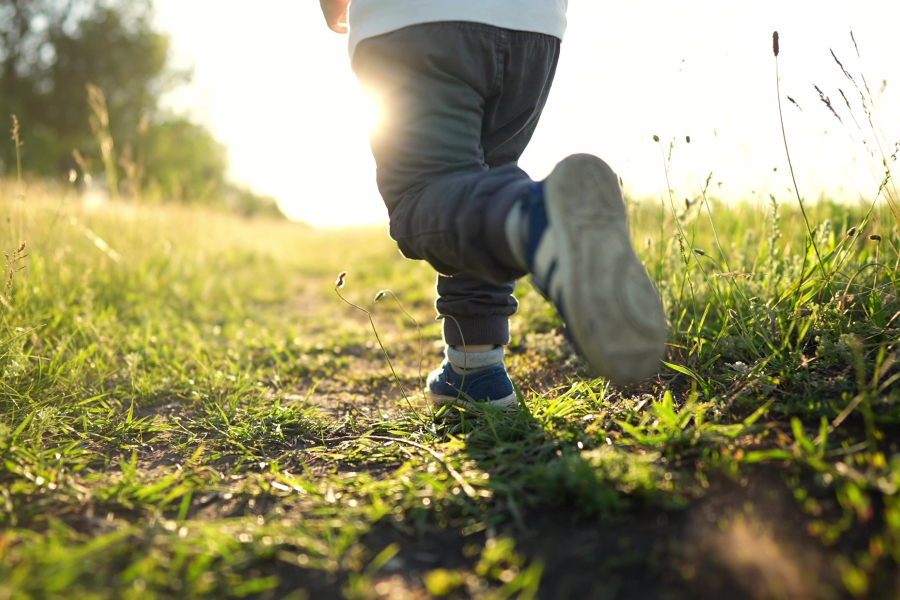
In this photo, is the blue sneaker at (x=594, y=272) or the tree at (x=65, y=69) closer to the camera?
the blue sneaker at (x=594, y=272)

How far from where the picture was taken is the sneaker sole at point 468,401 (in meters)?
1.58

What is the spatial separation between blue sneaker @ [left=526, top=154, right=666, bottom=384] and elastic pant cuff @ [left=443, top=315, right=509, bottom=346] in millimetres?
597

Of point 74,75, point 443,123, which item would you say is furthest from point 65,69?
point 443,123

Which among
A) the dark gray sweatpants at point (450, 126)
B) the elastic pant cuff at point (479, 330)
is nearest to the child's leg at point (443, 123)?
the dark gray sweatpants at point (450, 126)

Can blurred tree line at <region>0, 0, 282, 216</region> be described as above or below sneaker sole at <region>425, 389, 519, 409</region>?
above

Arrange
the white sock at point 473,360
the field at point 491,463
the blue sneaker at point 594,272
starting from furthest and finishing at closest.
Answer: the white sock at point 473,360, the blue sneaker at point 594,272, the field at point 491,463

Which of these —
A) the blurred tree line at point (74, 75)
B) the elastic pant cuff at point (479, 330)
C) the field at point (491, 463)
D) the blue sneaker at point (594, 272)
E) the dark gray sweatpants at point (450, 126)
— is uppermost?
the blurred tree line at point (74, 75)

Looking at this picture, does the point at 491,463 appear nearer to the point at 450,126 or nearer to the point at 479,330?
the point at 479,330

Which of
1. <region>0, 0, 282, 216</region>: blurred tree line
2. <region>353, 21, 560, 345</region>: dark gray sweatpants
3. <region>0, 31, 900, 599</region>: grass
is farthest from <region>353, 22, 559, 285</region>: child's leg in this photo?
<region>0, 0, 282, 216</region>: blurred tree line

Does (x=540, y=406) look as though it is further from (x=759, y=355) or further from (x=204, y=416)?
(x=204, y=416)

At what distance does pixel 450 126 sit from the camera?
56.5 inches

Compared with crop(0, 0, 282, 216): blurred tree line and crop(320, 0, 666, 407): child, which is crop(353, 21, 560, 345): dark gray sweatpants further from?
crop(0, 0, 282, 216): blurred tree line

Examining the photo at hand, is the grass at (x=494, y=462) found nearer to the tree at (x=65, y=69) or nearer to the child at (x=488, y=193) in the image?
the child at (x=488, y=193)

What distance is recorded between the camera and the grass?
85cm
